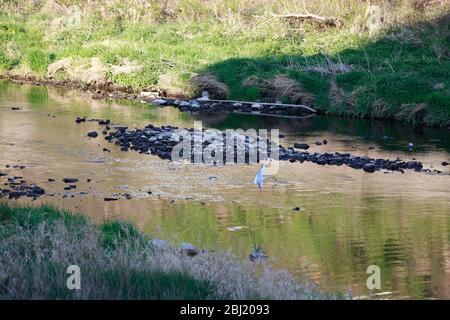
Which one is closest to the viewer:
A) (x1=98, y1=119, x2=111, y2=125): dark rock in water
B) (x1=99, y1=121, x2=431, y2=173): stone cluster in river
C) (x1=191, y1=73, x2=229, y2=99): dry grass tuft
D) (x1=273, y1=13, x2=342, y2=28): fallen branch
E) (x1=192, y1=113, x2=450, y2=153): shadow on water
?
(x1=99, y1=121, x2=431, y2=173): stone cluster in river

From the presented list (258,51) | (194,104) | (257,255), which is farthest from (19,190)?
(258,51)

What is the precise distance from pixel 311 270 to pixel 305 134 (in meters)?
9.63

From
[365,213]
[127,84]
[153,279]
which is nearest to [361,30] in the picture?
[127,84]

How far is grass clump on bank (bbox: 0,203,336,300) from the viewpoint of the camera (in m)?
8.19

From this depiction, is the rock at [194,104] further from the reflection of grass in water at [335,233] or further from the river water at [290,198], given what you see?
the reflection of grass in water at [335,233]

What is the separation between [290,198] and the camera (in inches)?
585

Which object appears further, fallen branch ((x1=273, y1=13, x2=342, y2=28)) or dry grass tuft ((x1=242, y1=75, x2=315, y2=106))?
fallen branch ((x1=273, y1=13, x2=342, y2=28))

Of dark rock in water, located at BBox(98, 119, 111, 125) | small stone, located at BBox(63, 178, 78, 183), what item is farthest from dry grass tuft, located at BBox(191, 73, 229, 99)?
small stone, located at BBox(63, 178, 78, 183)

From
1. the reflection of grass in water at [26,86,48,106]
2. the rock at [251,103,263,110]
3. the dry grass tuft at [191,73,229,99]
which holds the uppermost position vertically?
the dry grass tuft at [191,73,229,99]

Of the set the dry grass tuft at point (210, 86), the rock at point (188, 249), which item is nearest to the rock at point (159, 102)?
the dry grass tuft at point (210, 86)

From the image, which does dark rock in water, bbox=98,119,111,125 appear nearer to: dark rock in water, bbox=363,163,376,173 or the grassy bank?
the grassy bank

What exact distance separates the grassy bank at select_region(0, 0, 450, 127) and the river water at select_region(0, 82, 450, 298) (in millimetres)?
1555

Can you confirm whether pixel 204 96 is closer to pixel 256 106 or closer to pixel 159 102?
pixel 159 102
